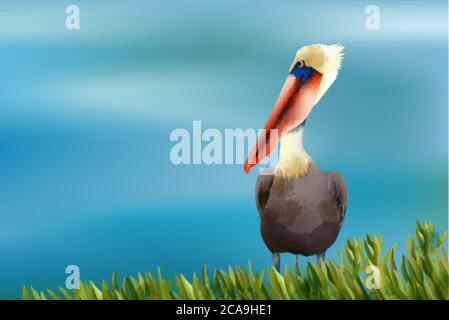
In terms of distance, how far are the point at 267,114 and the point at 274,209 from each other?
0.35 metres

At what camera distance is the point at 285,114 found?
233 centimetres

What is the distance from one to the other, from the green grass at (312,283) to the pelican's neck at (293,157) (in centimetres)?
33

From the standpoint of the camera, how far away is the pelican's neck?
7.57 feet

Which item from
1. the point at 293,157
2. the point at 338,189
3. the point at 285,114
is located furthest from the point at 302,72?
the point at 338,189

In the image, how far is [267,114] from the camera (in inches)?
91.9

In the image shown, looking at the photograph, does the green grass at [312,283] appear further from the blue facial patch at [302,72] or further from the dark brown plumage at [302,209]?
the blue facial patch at [302,72]

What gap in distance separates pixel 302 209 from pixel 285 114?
349 millimetres

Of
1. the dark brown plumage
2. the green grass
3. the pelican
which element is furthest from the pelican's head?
the green grass

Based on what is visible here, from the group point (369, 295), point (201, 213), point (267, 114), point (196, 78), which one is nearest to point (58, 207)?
point (201, 213)

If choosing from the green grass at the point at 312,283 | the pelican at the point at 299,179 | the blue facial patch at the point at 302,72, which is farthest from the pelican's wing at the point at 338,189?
the blue facial patch at the point at 302,72

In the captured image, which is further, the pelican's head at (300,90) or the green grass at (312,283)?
the pelican's head at (300,90)

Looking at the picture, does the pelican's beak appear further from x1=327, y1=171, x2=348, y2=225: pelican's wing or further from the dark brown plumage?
x1=327, y1=171, x2=348, y2=225: pelican's wing

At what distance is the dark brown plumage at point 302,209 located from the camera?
229 cm

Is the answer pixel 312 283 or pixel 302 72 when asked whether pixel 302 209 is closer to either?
pixel 312 283
